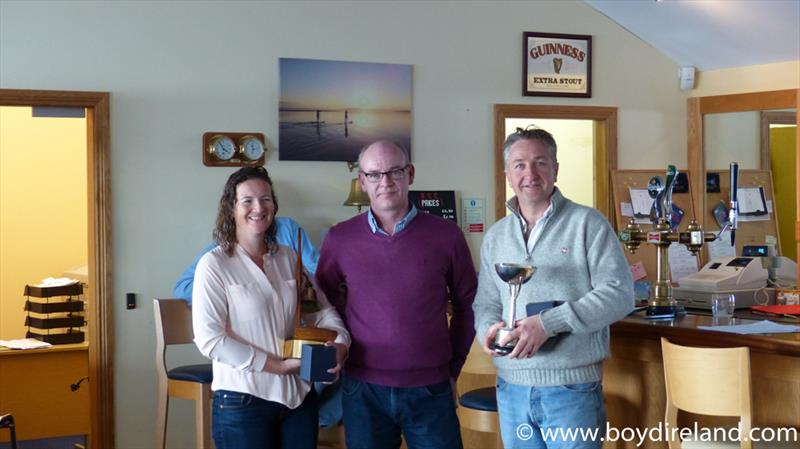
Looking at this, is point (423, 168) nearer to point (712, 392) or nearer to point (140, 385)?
point (140, 385)

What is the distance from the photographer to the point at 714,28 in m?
6.34

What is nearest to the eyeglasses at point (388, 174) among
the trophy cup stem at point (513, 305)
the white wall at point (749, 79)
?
the trophy cup stem at point (513, 305)

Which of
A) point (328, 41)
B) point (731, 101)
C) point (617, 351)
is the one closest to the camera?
point (617, 351)

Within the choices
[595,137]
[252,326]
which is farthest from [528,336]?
[595,137]

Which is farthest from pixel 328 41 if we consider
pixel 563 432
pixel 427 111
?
pixel 563 432

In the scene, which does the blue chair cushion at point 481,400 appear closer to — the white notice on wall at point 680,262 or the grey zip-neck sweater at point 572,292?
the grey zip-neck sweater at point 572,292

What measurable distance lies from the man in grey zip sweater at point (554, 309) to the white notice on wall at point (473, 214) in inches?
132

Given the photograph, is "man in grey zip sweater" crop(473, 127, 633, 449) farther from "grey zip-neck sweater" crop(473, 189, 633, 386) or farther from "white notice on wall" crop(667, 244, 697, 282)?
"white notice on wall" crop(667, 244, 697, 282)

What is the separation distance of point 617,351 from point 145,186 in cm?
Answer: 295

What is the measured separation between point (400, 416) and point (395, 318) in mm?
290

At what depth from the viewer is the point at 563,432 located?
2713 mm

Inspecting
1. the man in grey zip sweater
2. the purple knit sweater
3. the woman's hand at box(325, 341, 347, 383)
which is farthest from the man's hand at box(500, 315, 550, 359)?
the woman's hand at box(325, 341, 347, 383)

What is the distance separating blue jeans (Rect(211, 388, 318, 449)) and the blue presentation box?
17cm

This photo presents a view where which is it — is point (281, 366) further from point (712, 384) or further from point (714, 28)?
point (714, 28)
